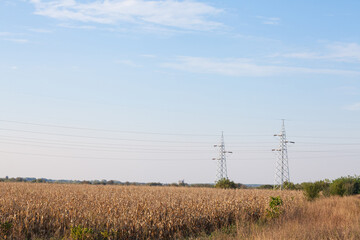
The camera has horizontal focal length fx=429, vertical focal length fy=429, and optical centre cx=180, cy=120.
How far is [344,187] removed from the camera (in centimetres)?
4566

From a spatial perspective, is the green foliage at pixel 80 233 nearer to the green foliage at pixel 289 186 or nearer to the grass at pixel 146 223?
the grass at pixel 146 223

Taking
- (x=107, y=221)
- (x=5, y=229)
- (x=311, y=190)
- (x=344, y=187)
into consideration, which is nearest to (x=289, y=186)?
(x=344, y=187)

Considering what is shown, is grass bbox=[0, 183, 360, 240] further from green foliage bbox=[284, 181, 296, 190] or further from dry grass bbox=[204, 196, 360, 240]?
green foliage bbox=[284, 181, 296, 190]

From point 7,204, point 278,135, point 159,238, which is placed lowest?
point 159,238

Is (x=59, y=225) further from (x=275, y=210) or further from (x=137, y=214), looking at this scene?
(x=275, y=210)

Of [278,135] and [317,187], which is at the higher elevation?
[278,135]

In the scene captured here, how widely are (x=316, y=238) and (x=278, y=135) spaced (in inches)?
1905

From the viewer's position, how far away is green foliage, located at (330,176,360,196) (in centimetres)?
4541

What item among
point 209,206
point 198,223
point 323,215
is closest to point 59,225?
point 198,223

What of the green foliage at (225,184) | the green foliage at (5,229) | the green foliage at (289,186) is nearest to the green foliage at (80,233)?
the green foliage at (5,229)

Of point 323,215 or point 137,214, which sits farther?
point 323,215

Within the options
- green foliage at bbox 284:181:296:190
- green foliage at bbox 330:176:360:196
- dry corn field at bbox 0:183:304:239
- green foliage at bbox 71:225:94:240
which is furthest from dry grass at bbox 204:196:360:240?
green foliage at bbox 284:181:296:190

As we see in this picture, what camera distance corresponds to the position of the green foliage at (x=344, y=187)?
4541 centimetres

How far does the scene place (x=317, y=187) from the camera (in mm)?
43969
